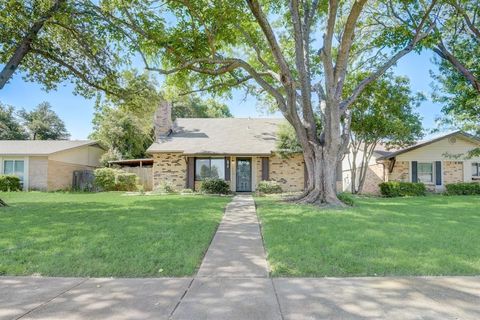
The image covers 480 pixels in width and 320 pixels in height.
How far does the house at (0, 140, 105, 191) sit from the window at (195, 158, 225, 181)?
1000cm

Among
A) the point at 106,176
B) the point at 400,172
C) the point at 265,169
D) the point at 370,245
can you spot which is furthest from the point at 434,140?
the point at 106,176

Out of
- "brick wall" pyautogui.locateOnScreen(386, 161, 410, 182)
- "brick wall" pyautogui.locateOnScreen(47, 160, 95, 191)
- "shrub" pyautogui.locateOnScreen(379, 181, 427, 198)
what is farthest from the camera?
"brick wall" pyautogui.locateOnScreen(47, 160, 95, 191)

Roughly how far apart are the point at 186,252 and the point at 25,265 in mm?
2195

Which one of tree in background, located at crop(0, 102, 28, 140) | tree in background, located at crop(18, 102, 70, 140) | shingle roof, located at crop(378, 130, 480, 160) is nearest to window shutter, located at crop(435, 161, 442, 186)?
shingle roof, located at crop(378, 130, 480, 160)

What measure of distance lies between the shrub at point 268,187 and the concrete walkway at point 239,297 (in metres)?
12.5

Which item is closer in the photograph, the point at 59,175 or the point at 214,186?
the point at 214,186

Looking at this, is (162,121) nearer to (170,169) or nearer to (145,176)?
(170,169)

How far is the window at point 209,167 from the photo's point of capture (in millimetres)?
18453

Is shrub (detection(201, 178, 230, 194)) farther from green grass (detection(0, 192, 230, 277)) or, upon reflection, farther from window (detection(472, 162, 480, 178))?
window (detection(472, 162, 480, 178))

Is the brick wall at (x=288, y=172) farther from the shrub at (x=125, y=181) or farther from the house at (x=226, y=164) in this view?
the shrub at (x=125, y=181)

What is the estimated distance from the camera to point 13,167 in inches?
810

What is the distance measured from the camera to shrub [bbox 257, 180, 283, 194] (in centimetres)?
1662

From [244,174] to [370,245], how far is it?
13.5 meters

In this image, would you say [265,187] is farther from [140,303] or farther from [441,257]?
[140,303]
